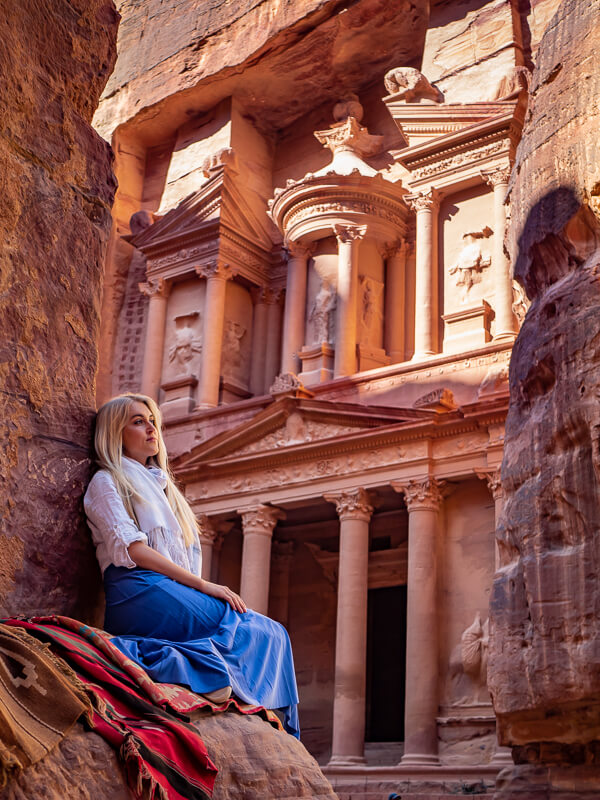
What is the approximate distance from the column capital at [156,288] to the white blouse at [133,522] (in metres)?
28.5

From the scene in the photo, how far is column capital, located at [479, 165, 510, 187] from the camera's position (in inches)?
1051

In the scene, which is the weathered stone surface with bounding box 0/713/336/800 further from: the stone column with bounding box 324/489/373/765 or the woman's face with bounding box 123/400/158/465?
the stone column with bounding box 324/489/373/765

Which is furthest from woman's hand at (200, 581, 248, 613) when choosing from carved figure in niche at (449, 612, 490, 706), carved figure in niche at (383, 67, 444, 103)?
carved figure in niche at (383, 67, 444, 103)

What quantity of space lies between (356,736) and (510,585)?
13.9 meters

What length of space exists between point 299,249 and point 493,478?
12.0 metres

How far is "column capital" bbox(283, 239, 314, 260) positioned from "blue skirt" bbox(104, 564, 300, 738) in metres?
27.2

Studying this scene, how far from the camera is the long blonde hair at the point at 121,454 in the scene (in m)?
3.86

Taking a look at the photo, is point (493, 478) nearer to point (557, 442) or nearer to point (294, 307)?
point (294, 307)

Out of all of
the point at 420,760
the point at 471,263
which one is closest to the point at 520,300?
the point at 420,760

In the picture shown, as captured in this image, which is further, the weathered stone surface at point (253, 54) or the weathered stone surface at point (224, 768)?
the weathered stone surface at point (253, 54)

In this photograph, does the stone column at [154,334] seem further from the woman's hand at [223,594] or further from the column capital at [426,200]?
the woman's hand at [223,594]

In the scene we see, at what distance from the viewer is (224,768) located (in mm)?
3141

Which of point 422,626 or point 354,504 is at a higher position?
point 354,504

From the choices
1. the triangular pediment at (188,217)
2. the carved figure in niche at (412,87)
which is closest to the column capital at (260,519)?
the triangular pediment at (188,217)
